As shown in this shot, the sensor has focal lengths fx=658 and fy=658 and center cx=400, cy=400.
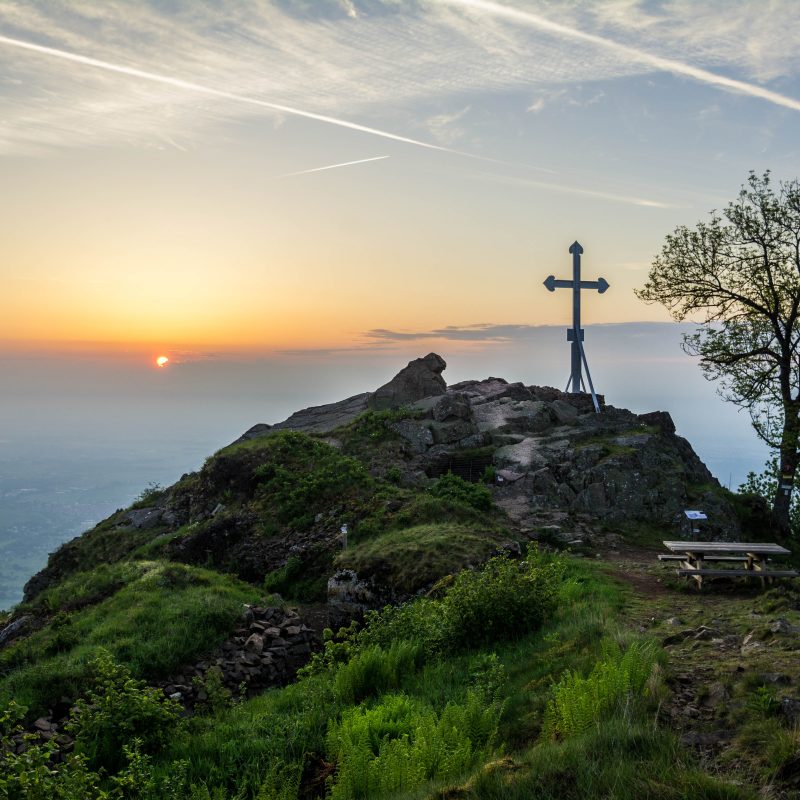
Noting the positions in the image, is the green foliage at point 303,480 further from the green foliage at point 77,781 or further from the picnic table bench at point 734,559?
the green foliage at point 77,781

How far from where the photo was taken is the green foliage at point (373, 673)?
9242mm

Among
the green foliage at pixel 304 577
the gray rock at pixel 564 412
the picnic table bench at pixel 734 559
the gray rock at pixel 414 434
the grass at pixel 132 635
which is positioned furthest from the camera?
the gray rock at pixel 564 412

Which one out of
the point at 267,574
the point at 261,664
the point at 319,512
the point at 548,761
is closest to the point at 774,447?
the point at 319,512

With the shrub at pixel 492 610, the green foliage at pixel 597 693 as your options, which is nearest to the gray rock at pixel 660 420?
the shrub at pixel 492 610

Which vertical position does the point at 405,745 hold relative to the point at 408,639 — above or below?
above

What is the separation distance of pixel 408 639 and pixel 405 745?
153 inches

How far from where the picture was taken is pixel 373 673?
31.1 ft

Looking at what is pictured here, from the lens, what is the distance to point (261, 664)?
12.0m


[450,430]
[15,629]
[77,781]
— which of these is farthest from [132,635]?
[450,430]

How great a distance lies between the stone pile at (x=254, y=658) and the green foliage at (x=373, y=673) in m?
2.37

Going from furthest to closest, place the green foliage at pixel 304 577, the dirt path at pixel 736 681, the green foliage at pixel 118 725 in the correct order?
the green foliage at pixel 304 577 < the green foliage at pixel 118 725 < the dirt path at pixel 736 681

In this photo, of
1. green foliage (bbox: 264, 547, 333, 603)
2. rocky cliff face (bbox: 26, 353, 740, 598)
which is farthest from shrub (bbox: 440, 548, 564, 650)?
rocky cliff face (bbox: 26, 353, 740, 598)

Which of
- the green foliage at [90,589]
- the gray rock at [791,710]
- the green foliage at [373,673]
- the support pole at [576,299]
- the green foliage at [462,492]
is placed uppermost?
the support pole at [576,299]

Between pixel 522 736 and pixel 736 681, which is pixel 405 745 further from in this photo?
pixel 736 681
